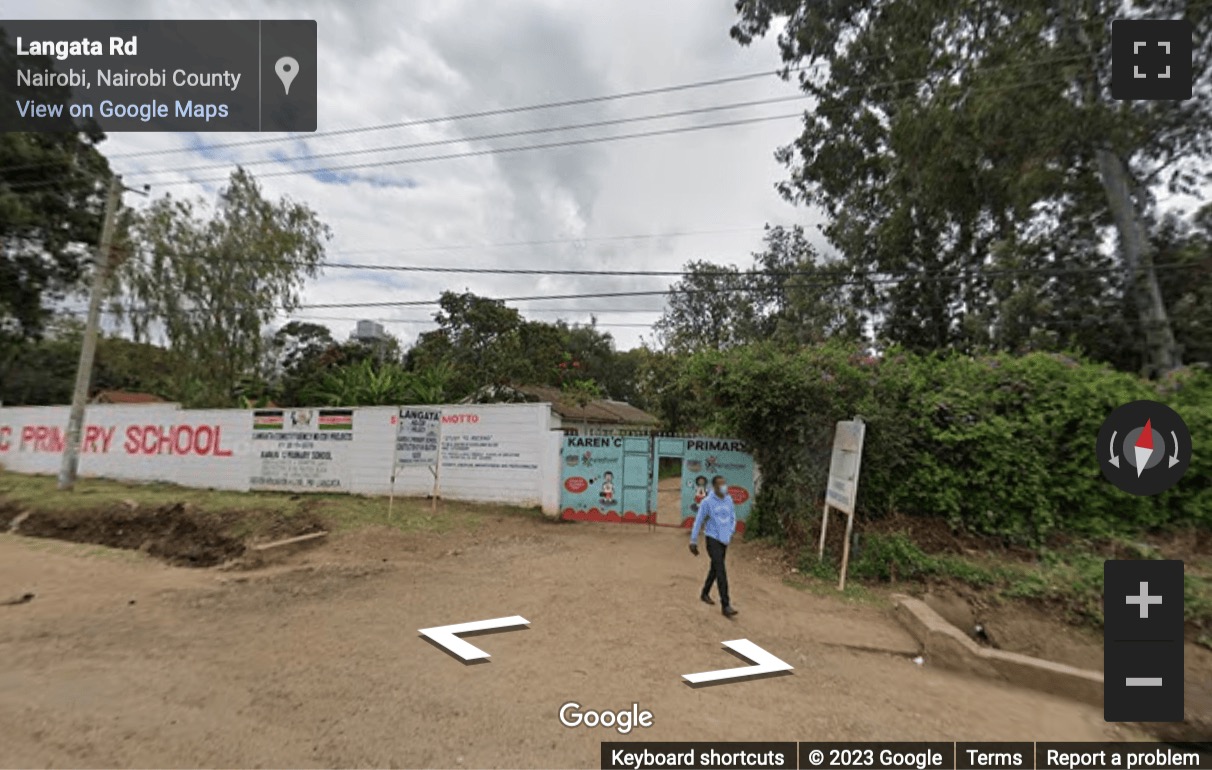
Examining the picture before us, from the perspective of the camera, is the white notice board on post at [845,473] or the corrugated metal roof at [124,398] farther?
the corrugated metal roof at [124,398]

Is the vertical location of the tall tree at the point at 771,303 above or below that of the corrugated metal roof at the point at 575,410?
above

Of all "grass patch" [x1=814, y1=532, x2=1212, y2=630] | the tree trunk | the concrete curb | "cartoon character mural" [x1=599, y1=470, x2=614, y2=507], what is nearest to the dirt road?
the concrete curb

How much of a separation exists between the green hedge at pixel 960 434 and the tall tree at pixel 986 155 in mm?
2927

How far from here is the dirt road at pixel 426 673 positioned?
3.60m

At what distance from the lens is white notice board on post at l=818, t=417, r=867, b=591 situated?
752 cm

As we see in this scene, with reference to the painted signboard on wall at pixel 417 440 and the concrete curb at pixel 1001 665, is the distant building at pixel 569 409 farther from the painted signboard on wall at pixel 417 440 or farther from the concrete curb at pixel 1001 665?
the concrete curb at pixel 1001 665

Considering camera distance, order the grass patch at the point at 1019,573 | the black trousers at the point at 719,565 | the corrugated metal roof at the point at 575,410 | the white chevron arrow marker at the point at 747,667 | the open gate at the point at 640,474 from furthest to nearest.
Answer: the corrugated metal roof at the point at 575,410, the open gate at the point at 640,474, the black trousers at the point at 719,565, the grass patch at the point at 1019,573, the white chevron arrow marker at the point at 747,667

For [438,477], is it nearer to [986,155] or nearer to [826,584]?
[826,584]

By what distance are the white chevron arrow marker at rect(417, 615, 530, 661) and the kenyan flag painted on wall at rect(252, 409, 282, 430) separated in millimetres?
13227

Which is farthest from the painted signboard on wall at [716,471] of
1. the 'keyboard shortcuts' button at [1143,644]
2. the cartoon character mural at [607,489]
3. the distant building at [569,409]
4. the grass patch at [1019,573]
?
the distant building at [569,409]

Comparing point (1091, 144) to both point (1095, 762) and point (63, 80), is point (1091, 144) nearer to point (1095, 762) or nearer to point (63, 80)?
point (1095, 762)

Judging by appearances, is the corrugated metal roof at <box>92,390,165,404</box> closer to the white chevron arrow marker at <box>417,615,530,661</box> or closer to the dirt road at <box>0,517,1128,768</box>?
the dirt road at <box>0,517,1128,768</box>

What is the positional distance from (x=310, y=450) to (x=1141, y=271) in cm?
2178

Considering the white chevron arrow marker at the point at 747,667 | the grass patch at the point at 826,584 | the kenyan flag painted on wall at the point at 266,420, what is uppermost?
the kenyan flag painted on wall at the point at 266,420
